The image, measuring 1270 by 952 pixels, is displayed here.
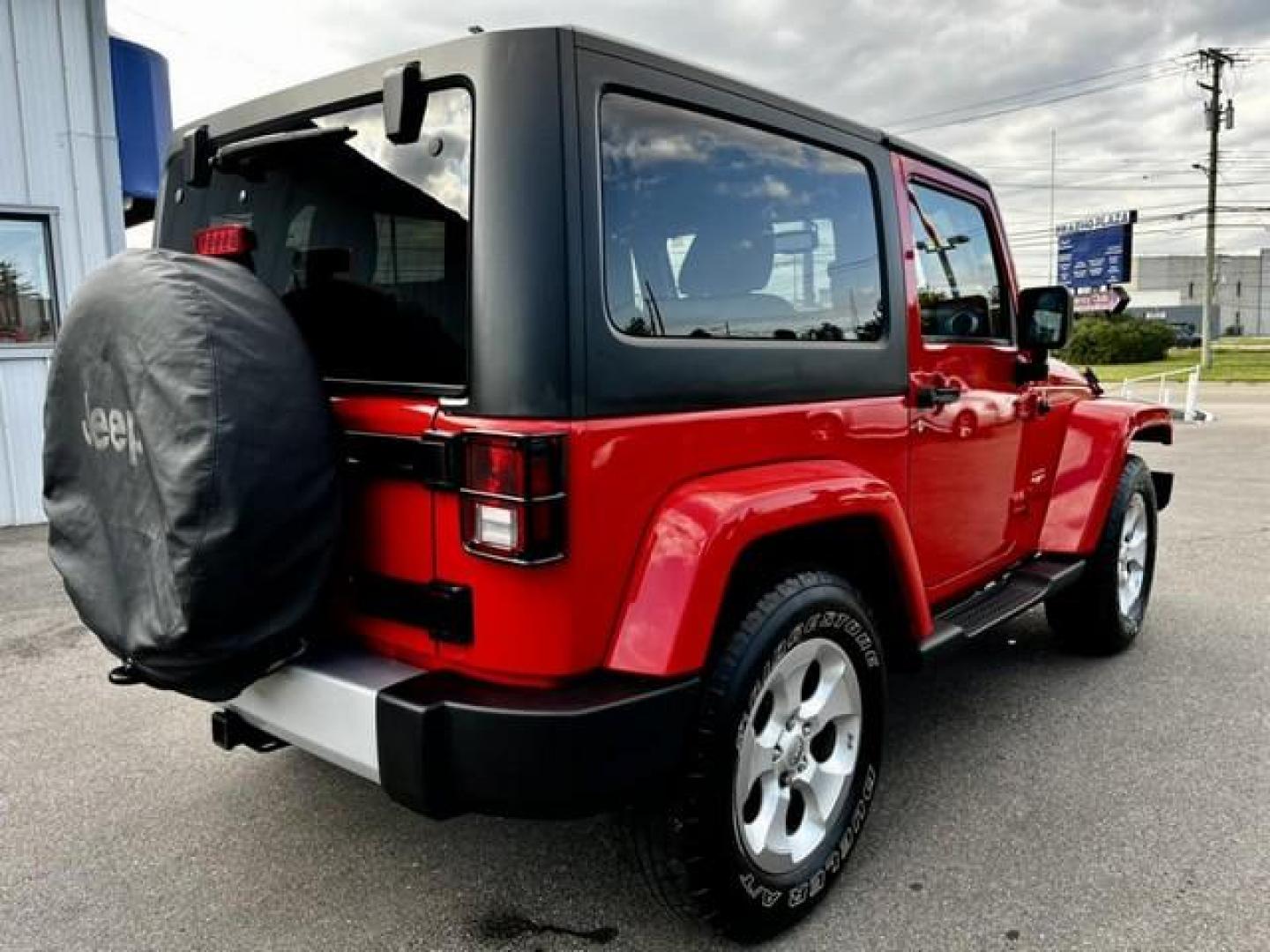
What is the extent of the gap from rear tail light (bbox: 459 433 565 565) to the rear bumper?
1.00ft


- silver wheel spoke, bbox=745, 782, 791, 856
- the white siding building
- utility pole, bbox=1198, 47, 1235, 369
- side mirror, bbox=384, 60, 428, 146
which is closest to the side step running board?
silver wheel spoke, bbox=745, 782, 791, 856

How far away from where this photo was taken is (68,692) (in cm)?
397

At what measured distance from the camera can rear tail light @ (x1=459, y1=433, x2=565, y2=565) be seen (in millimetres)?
1864

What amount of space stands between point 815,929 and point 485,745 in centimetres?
106

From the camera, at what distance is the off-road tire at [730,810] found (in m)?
2.06

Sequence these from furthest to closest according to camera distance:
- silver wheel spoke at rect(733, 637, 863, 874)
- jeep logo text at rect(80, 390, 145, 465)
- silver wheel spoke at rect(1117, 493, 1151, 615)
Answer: silver wheel spoke at rect(1117, 493, 1151, 615)
silver wheel spoke at rect(733, 637, 863, 874)
jeep logo text at rect(80, 390, 145, 465)

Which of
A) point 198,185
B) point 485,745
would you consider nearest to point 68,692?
point 198,185

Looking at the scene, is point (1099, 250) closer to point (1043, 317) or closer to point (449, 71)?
point (1043, 317)

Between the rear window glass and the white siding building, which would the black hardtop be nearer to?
the rear window glass

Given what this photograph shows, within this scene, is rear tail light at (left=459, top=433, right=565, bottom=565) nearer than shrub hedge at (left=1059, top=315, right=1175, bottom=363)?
Yes

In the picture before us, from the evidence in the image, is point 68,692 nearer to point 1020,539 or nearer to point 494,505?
point 494,505

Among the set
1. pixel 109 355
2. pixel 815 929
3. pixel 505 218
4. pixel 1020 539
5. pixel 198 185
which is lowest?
pixel 815 929

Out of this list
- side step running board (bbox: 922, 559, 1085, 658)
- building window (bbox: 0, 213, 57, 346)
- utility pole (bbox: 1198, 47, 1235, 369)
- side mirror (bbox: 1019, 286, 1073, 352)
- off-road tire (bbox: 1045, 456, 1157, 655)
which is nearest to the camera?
side step running board (bbox: 922, 559, 1085, 658)

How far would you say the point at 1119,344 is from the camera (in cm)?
4022
